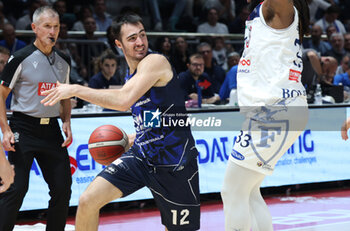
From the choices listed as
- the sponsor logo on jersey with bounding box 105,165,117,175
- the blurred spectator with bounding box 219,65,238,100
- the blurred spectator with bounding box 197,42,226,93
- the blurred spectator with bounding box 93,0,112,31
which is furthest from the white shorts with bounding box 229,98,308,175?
the blurred spectator with bounding box 93,0,112,31

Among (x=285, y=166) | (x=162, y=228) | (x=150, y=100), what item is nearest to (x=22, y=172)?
(x=150, y=100)

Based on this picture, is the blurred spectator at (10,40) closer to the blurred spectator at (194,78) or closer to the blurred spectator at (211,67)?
the blurred spectator at (194,78)

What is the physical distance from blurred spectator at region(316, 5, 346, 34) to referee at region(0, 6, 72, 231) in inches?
414

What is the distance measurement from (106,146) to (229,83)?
562 centimetres

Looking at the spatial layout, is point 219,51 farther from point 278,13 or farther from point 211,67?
point 278,13

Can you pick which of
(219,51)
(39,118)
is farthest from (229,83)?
(39,118)

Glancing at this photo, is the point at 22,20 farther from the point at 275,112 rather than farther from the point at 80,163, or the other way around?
the point at 275,112

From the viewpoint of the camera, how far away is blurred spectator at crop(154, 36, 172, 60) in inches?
457

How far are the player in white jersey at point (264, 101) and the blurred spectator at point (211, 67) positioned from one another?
6873 mm

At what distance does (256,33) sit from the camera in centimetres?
430

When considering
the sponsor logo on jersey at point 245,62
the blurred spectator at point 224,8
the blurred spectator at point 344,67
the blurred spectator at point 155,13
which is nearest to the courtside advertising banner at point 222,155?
the blurred spectator at point 344,67

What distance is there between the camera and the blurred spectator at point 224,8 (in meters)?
14.6

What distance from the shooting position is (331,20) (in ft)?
48.4

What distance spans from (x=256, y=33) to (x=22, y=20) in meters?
8.55
